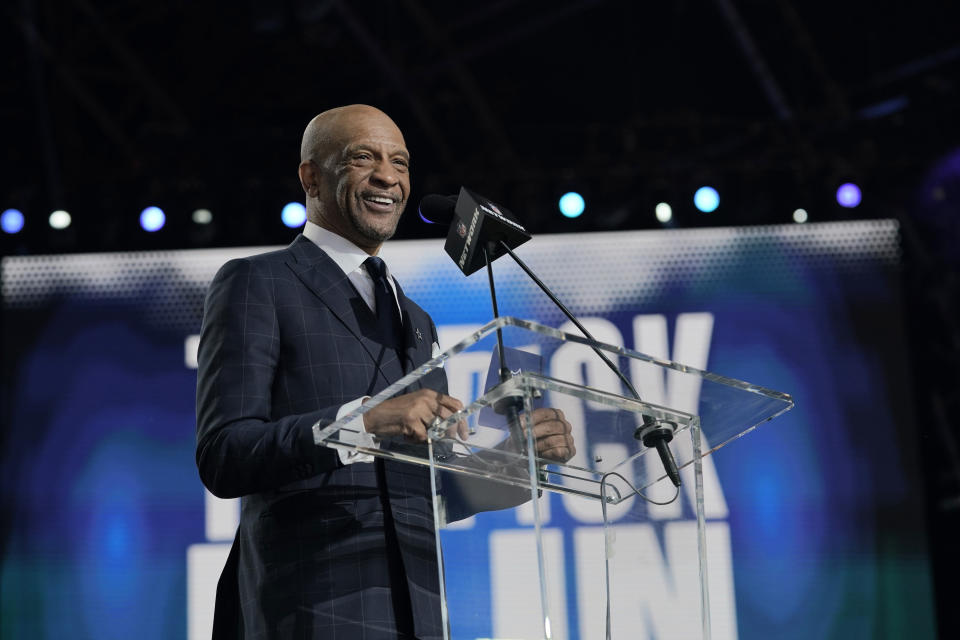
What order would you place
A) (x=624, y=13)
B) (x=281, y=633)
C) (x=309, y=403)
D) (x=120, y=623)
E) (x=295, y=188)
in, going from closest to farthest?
(x=281, y=633), (x=309, y=403), (x=120, y=623), (x=295, y=188), (x=624, y=13)

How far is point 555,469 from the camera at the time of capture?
5.87 ft

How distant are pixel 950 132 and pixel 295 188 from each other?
116 inches

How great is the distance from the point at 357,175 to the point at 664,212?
330 centimetres

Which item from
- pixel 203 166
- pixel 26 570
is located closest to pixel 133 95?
pixel 203 166

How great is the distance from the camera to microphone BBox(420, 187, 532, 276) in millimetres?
2025

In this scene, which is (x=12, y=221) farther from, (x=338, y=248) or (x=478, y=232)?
(x=478, y=232)

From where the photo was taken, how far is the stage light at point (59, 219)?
5.45 meters

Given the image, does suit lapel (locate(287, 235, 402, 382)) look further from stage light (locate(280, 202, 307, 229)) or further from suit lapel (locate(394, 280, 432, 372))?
stage light (locate(280, 202, 307, 229))

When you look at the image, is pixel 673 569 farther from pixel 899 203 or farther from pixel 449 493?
pixel 899 203

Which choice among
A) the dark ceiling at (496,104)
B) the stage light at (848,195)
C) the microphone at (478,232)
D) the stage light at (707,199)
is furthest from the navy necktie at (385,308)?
the stage light at (848,195)

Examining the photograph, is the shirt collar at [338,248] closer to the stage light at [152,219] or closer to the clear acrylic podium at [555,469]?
the clear acrylic podium at [555,469]

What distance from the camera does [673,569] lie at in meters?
1.78

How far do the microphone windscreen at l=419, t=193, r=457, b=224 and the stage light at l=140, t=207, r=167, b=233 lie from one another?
134 inches

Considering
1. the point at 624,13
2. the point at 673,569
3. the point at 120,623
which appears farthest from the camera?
the point at 624,13
